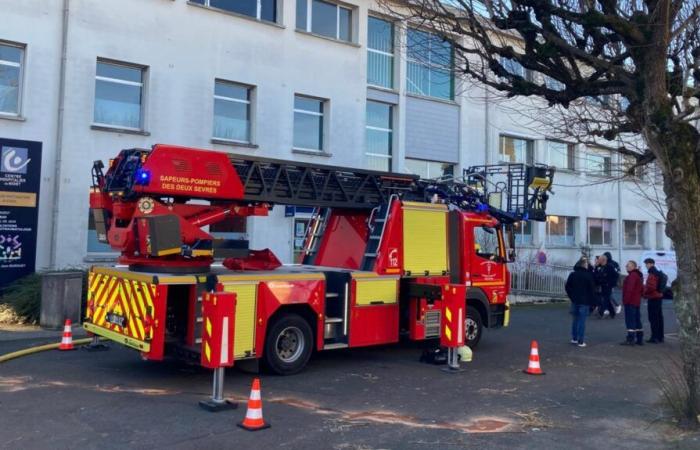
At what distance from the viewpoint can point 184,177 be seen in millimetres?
8648

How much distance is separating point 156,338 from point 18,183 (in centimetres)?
919

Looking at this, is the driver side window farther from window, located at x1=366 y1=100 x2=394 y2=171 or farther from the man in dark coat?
window, located at x1=366 y1=100 x2=394 y2=171

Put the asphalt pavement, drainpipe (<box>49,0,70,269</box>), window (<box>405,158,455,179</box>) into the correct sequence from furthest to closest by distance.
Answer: window (<box>405,158,455,179</box>) → drainpipe (<box>49,0,70,269</box>) → the asphalt pavement

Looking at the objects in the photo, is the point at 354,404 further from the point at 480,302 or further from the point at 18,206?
the point at 18,206

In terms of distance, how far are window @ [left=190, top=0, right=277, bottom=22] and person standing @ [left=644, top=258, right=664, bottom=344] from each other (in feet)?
41.5

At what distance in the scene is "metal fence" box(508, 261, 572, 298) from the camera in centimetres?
2223

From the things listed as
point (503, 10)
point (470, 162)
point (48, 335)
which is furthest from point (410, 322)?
point (470, 162)

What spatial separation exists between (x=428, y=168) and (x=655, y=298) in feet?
37.8

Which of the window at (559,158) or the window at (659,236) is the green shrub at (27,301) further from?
the window at (659,236)

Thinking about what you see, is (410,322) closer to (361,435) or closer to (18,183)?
(361,435)

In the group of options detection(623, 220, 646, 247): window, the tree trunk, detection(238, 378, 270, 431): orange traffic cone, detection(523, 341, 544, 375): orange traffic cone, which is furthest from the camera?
detection(623, 220, 646, 247): window

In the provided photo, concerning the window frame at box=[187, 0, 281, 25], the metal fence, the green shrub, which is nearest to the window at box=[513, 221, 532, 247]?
the metal fence

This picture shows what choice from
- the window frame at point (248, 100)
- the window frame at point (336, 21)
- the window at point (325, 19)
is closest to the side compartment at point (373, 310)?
the window frame at point (248, 100)

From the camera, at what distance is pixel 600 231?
31328 mm
